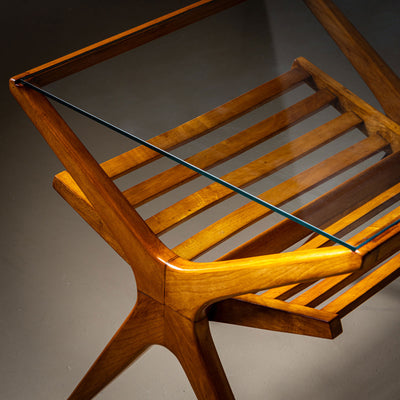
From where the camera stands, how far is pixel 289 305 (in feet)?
3.78

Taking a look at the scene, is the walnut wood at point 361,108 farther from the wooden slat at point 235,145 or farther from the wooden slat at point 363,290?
the wooden slat at point 363,290

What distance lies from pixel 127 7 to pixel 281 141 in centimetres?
246

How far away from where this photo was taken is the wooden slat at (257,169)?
909mm

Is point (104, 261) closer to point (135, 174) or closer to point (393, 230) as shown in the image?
point (135, 174)

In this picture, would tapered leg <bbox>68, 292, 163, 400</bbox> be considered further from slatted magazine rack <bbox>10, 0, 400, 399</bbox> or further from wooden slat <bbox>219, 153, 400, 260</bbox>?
wooden slat <bbox>219, 153, 400, 260</bbox>

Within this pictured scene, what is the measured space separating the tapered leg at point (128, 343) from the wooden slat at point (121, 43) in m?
0.45

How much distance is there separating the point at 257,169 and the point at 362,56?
54 centimetres

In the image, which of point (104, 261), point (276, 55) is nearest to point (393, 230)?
point (276, 55)

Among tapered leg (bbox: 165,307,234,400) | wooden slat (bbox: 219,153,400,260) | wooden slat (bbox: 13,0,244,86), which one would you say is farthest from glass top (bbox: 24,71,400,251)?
tapered leg (bbox: 165,307,234,400)

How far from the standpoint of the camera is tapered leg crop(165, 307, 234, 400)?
3.87 ft

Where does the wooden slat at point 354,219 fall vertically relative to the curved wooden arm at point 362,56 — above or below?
below

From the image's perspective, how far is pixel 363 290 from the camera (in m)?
1.21

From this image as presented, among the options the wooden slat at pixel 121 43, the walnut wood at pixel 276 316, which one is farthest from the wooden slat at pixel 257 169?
the wooden slat at pixel 121 43

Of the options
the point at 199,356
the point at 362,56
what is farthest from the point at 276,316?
the point at 362,56
